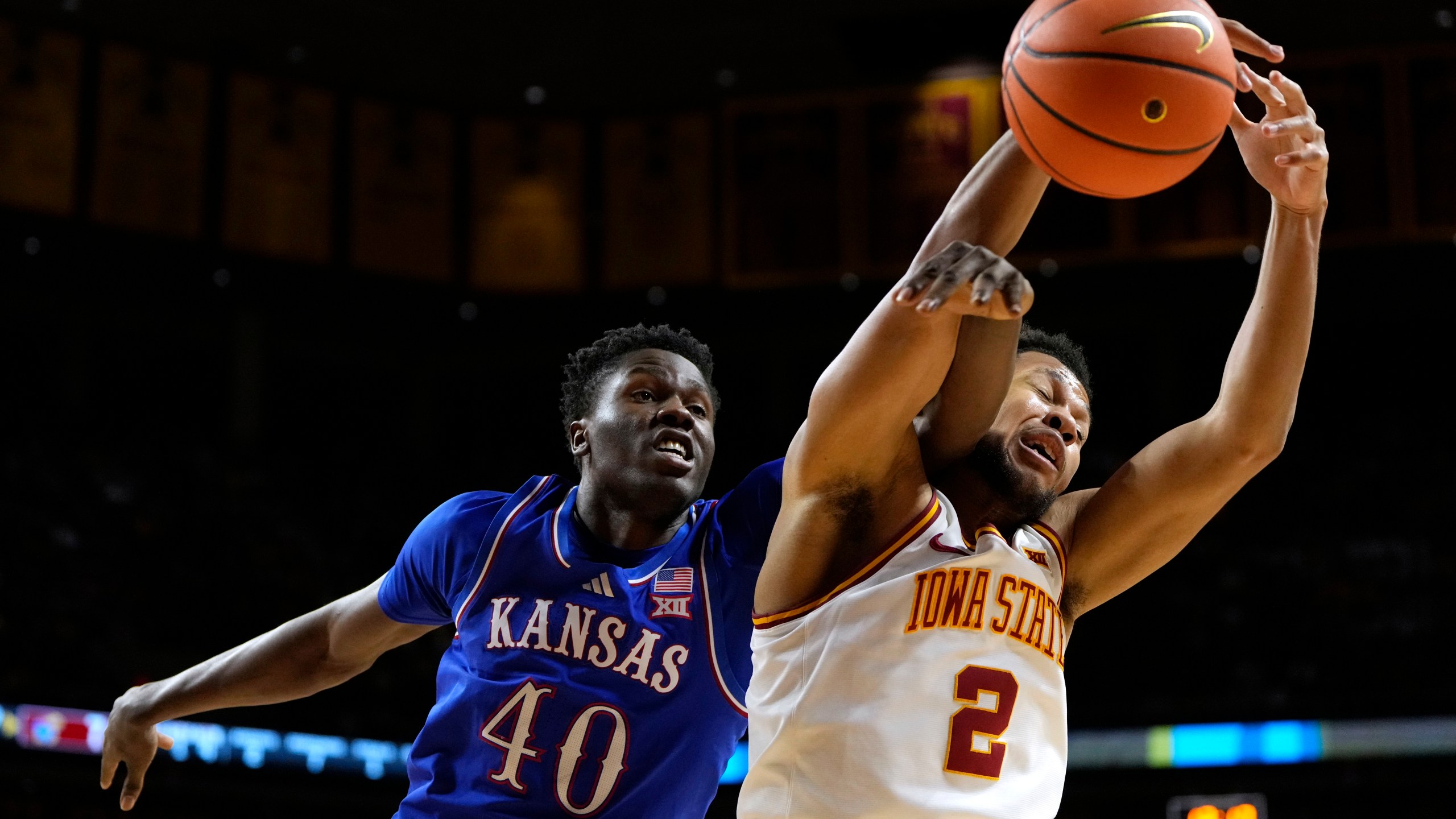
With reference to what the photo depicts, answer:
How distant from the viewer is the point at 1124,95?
2.57 m

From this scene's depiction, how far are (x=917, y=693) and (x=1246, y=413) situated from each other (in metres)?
0.91

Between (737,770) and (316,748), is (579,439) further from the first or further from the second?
(316,748)

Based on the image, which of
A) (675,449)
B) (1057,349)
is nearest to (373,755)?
(675,449)

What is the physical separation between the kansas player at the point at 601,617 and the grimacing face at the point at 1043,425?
646 millimetres

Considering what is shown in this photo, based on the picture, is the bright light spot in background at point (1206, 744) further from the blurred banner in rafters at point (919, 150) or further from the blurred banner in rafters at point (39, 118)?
the blurred banner in rafters at point (39, 118)

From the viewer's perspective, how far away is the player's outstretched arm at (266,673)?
3814 millimetres

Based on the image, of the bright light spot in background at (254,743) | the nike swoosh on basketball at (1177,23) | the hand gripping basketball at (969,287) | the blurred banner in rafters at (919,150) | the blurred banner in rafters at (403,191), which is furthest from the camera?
the blurred banner in rafters at (403,191)

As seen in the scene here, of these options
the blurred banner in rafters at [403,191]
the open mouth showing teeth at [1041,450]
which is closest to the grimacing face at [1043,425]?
the open mouth showing teeth at [1041,450]

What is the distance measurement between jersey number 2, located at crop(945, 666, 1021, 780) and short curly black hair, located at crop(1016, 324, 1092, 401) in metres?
0.86

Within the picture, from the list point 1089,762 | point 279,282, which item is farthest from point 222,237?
point 1089,762

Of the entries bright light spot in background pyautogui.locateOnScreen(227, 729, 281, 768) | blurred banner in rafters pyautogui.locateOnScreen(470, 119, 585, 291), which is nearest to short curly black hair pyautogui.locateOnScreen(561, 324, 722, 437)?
bright light spot in background pyautogui.locateOnScreen(227, 729, 281, 768)

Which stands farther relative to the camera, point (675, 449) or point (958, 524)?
point (675, 449)

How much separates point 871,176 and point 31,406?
8.23m

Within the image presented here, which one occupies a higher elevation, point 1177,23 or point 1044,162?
Result: point 1177,23
